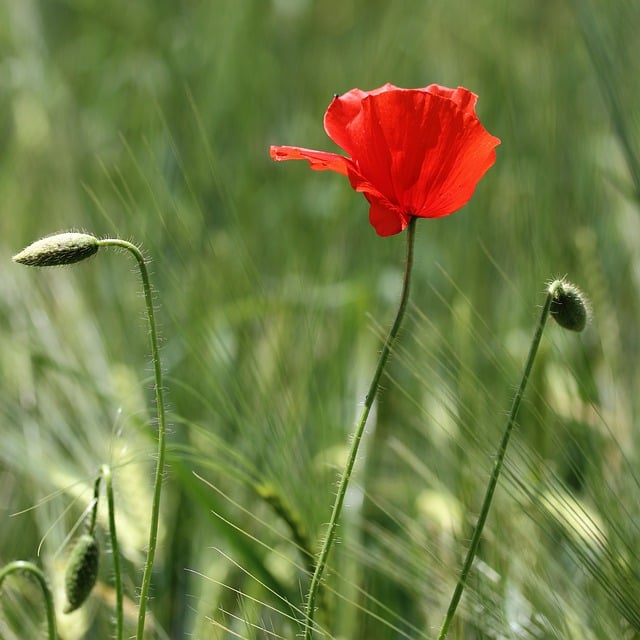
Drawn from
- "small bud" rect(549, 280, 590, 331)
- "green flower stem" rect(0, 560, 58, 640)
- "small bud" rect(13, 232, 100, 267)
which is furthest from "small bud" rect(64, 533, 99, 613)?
"small bud" rect(549, 280, 590, 331)

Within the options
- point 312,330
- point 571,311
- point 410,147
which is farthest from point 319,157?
point 312,330

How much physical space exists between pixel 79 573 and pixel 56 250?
164 millimetres

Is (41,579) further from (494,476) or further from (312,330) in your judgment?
(312,330)

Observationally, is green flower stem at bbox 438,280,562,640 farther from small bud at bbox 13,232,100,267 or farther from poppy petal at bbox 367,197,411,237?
small bud at bbox 13,232,100,267

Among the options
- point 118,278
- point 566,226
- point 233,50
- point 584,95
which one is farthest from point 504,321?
point 233,50

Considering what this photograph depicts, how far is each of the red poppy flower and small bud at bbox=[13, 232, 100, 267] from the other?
103 millimetres

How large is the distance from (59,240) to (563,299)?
0.81 feet

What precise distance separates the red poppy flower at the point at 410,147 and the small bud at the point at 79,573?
219mm

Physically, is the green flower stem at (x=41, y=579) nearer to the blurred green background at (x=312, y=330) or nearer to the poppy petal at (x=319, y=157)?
the blurred green background at (x=312, y=330)

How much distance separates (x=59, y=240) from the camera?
0.53 meters

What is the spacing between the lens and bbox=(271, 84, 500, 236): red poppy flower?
1.70 ft

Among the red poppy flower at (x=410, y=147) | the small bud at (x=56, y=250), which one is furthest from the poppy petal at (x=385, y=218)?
the small bud at (x=56, y=250)

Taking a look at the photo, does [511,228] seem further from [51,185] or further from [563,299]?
[563,299]

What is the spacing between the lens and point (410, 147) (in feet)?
1.71
